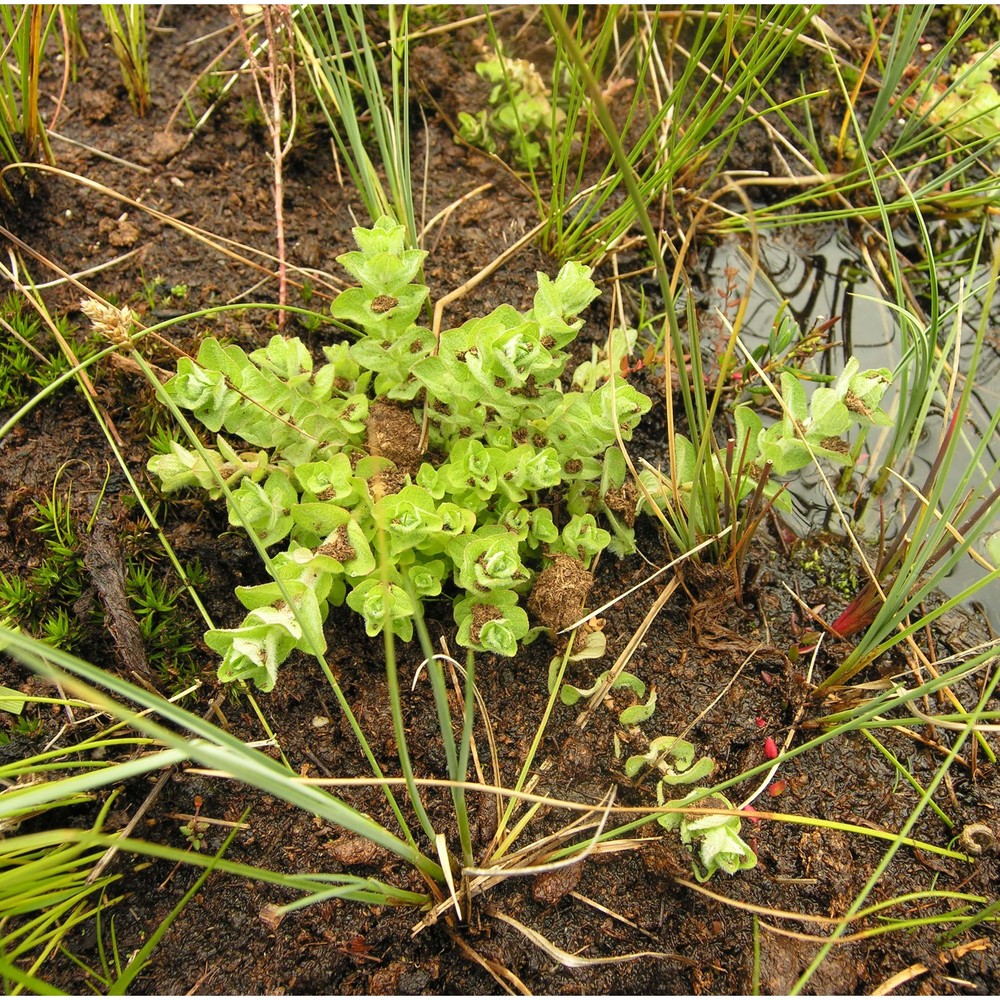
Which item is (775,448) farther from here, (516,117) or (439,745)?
(516,117)

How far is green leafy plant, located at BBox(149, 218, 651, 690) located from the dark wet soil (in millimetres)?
215

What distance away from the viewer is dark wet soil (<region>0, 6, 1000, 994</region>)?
5.93 ft

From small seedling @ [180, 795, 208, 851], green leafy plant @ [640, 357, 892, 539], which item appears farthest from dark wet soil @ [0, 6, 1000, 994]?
green leafy plant @ [640, 357, 892, 539]

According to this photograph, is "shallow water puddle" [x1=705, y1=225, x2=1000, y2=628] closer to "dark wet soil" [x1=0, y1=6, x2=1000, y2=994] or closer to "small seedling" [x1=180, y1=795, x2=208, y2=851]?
"dark wet soil" [x1=0, y1=6, x2=1000, y2=994]

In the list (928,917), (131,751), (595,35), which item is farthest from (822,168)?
(131,751)

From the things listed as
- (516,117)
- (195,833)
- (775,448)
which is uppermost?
(516,117)

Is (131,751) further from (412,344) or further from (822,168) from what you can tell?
(822,168)

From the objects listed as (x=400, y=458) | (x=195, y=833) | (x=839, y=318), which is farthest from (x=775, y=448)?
(x=195, y=833)

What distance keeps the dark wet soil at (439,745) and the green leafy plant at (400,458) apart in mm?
215

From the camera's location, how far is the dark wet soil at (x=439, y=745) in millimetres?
1809

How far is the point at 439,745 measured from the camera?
6.64 feet

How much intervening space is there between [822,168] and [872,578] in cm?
165

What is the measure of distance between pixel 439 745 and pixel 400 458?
76cm

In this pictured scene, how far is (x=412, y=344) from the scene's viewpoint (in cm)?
215
